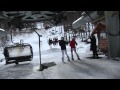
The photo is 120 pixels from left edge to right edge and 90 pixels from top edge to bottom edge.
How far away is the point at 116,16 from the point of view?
18.7 m

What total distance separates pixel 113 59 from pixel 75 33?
27.8 meters

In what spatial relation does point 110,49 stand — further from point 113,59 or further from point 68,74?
point 68,74

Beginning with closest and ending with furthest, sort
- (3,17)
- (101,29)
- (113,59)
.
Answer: (3,17)
(113,59)
(101,29)

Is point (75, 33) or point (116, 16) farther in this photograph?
point (75, 33)

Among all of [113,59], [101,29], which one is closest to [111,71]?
[113,59]

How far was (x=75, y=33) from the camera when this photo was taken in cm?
4538
